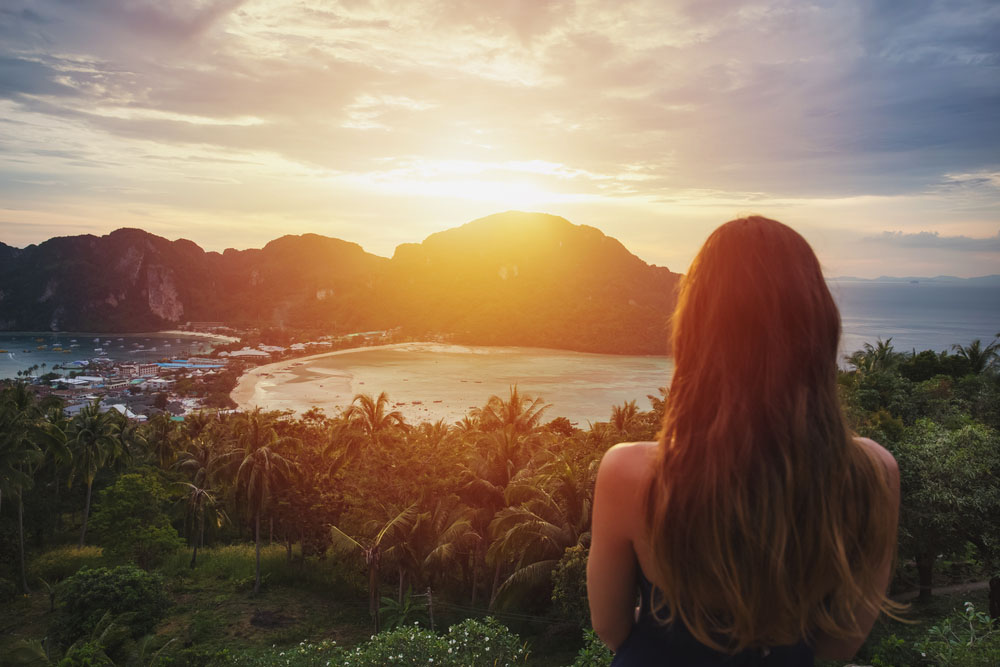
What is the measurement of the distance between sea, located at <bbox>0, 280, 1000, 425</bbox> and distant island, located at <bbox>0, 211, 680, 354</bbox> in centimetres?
1232

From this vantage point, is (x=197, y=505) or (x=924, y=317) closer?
(x=197, y=505)

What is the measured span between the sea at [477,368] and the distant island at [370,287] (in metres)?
12.3

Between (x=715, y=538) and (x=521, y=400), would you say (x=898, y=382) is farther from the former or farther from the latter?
(x=715, y=538)

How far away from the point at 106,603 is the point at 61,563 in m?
8.11

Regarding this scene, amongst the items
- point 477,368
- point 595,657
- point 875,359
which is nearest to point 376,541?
point 595,657

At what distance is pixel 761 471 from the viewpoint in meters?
0.87

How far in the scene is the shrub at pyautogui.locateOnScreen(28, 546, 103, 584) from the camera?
56.3 feet

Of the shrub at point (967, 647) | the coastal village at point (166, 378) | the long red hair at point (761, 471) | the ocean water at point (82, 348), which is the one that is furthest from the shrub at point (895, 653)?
the ocean water at point (82, 348)

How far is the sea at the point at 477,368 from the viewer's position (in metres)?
56.2

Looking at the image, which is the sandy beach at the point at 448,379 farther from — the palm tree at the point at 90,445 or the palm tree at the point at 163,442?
the palm tree at the point at 90,445

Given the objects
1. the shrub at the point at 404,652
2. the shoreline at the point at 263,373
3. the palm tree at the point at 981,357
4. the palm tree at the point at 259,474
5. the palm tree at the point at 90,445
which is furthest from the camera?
the shoreline at the point at 263,373

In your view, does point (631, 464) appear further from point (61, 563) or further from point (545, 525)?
point (61, 563)

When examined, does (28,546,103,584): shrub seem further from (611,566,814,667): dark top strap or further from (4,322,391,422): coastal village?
(4,322,391,422): coastal village

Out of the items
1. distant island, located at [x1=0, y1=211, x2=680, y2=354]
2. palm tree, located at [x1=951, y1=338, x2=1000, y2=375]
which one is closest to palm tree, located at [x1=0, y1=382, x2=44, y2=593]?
palm tree, located at [x1=951, y1=338, x2=1000, y2=375]
